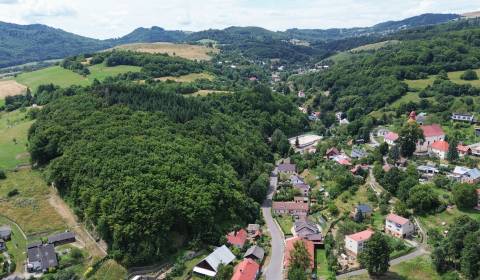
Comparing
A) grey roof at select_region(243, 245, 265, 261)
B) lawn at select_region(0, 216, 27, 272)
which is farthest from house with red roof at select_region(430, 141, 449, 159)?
lawn at select_region(0, 216, 27, 272)

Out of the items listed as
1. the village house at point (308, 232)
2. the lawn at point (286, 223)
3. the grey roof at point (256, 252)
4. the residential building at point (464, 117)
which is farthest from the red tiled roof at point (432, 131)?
the grey roof at point (256, 252)

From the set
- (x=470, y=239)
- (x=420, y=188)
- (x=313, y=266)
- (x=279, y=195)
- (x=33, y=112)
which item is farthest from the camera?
(x=33, y=112)

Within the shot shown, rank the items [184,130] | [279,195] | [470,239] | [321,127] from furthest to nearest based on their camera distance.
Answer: [321,127]
[184,130]
[279,195]
[470,239]

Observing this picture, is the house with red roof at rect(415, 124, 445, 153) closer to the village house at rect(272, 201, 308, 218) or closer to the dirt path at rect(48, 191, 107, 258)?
the village house at rect(272, 201, 308, 218)

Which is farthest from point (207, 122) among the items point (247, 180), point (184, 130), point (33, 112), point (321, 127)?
point (33, 112)

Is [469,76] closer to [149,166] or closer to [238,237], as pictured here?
[238,237]

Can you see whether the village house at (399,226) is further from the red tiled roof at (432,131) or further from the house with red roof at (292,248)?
the red tiled roof at (432,131)

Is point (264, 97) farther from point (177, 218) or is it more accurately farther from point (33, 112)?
point (177, 218)
